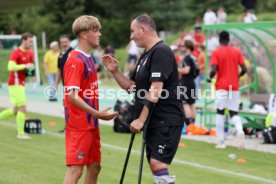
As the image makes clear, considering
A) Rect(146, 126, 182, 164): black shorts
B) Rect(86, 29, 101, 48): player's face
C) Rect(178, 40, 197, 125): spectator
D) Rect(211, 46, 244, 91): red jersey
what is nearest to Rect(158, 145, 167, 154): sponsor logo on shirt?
Rect(146, 126, 182, 164): black shorts

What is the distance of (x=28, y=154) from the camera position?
12.9 meters

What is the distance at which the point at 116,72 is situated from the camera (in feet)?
27.2

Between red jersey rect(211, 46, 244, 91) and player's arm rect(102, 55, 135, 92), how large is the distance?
6087mm

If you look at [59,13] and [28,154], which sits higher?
[59,13]

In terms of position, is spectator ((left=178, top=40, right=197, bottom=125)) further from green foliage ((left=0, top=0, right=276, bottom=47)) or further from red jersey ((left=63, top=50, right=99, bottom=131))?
green foliage ((left=0, top=0, right=276, bottom=47))

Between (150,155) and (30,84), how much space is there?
23.9 meters

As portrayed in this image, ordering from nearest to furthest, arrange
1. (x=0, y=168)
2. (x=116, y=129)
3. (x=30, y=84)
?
(x=0, y=168)
(x=116, y=129)
(x=30, y=84)

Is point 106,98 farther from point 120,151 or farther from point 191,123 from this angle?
point 120,151

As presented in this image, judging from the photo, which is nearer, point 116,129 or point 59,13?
point 116,129

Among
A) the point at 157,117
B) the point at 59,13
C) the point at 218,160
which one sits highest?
the point at 59,13

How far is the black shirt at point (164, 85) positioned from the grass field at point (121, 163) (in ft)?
8.59

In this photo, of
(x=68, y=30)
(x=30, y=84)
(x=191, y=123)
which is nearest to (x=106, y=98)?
(x=30, y=84)

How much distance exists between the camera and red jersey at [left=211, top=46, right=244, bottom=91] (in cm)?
1420

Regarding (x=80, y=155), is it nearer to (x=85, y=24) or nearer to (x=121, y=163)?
(x=85, y=24)
